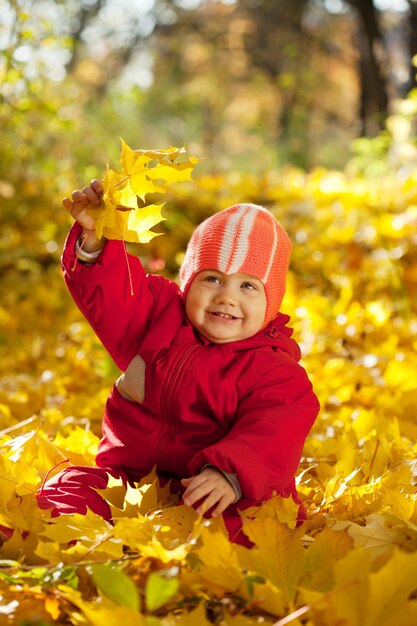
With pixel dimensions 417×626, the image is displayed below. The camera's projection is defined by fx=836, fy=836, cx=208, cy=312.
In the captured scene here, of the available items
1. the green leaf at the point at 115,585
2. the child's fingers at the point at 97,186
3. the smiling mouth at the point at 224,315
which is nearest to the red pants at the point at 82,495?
the smiling mouth at the point at 224,315

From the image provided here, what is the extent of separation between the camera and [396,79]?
11.0 meters

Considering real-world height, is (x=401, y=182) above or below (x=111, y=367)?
below

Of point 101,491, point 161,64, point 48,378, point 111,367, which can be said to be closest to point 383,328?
point 111,367

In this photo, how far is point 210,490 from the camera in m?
1.62

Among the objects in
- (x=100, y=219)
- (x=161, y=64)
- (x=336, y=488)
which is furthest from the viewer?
(x=161, y=64)

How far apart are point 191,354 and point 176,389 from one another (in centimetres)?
9

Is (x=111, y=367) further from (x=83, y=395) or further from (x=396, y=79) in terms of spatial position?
(x=396, y=79)

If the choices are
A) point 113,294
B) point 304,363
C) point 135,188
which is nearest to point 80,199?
point 135,188

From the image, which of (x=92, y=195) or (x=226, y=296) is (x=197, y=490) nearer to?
(x=226, y=296)

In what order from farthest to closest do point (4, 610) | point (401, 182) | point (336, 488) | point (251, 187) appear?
point (251, 187)
point (401, 182)
point (336, 488)
point (4, 610)

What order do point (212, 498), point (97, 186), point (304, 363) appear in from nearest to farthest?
point (212, 498) < point (97, 186) < point (304, 363)

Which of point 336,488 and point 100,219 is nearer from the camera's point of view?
point 100,219

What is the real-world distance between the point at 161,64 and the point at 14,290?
1624 cm

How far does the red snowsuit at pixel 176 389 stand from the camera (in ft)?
5.85
